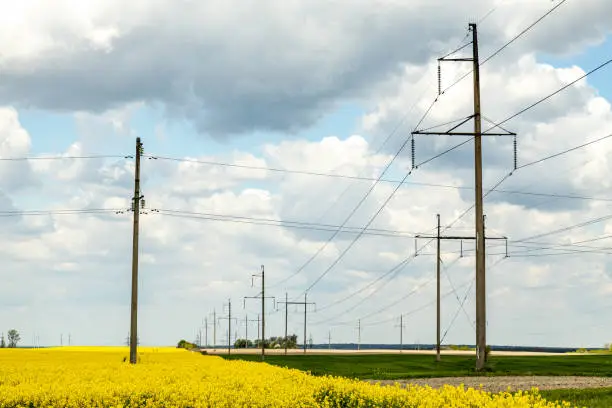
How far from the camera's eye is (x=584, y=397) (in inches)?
1021

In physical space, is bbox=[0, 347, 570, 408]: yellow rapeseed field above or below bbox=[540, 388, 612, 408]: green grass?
above

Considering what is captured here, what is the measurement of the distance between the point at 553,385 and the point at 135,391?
17588 millimetres

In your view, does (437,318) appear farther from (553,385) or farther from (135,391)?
(135,391)

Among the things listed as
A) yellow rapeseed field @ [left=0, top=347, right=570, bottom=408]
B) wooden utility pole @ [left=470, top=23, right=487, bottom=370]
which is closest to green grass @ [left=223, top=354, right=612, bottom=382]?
wooden utility pole @ [left=470, top=23, right=487, bottom=370]

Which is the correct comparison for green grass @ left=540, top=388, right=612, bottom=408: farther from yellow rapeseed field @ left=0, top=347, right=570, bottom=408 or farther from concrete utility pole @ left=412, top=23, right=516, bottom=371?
concrete utility pole @ left=412, top=23, right=516, bottom=371

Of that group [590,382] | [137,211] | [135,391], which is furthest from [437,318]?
[135,391]

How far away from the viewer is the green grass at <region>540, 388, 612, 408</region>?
23.1 m

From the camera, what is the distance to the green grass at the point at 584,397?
23.1m

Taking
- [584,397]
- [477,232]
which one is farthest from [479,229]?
[584,397]

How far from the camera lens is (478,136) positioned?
4350 centimetres

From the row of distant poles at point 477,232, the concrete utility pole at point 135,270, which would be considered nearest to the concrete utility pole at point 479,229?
the row of distant poles at point 477,232

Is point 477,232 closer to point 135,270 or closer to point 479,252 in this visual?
point 479,252

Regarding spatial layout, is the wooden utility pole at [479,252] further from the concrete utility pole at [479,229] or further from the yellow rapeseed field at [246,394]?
the yellow rapeseed field at [246,394]

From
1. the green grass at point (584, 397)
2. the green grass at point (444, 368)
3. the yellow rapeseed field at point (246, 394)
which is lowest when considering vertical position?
the green grass at point (444, 368)
